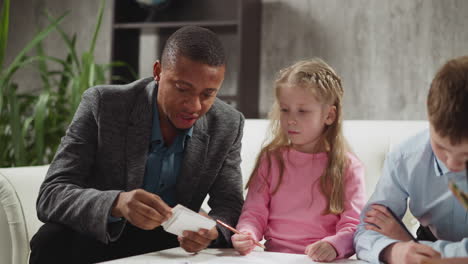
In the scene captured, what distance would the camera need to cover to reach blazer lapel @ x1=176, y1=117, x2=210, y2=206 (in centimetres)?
164

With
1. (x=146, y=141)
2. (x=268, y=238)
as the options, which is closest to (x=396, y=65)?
(x=268, y=238)

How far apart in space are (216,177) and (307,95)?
0.35 metres

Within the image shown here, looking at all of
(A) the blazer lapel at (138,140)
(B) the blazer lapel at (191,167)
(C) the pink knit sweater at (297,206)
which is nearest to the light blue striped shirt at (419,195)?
(C) the pink knit sweater at (297,206)

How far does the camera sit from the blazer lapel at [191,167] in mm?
1644

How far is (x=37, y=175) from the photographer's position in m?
2.01

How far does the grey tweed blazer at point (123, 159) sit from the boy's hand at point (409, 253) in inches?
18.0

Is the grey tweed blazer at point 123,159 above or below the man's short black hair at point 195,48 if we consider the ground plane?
below

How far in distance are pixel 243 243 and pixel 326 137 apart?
49cm

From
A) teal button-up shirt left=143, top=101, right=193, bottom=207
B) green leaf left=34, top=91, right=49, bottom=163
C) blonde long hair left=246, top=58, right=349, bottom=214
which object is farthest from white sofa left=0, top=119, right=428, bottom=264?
green leaf left=34, top=91, right=49, bottom=163

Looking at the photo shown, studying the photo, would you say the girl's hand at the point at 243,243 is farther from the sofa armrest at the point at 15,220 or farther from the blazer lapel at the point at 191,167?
the sofa armrest at the point at 15,220

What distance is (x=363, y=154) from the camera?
2.07 meters

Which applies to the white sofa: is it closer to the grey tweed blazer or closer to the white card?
the grey tweed blazer

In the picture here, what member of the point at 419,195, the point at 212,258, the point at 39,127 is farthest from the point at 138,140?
the point at 39,127

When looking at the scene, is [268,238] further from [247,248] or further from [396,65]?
[396,65]
